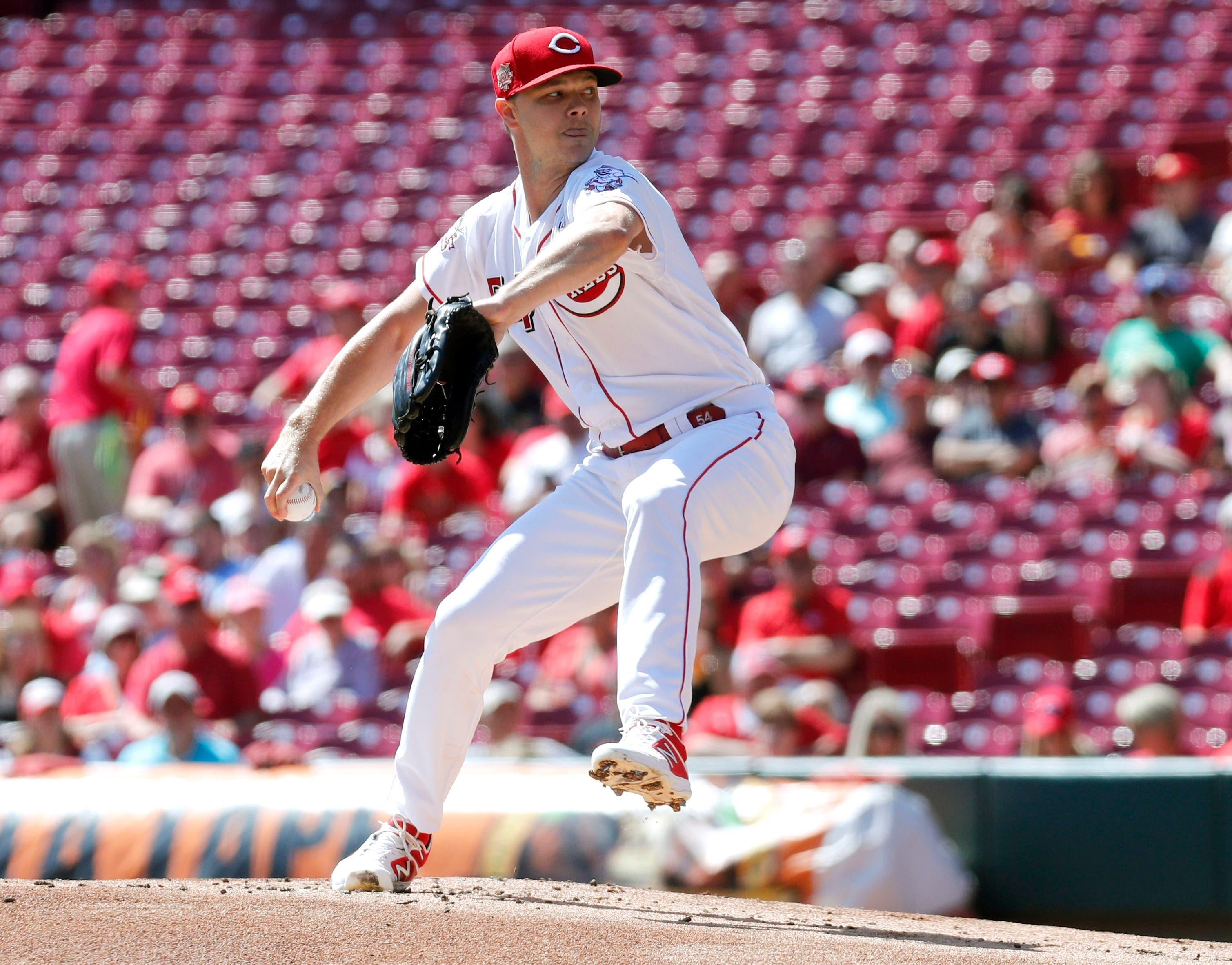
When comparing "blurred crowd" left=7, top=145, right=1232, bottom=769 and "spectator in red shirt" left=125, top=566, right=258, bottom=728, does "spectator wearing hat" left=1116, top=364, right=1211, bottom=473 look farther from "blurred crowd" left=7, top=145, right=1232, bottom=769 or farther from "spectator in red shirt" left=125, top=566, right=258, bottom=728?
"spectator in red shirt" left=125, top=566, right=258, bottom=728

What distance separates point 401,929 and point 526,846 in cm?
186

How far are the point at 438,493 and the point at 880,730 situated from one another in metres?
2.85

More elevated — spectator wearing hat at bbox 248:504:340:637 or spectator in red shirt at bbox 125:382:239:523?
spectator wearing hat at bbox 248:504:340:637

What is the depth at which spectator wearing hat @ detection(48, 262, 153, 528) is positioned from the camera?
873 cm

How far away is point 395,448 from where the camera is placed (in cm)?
827

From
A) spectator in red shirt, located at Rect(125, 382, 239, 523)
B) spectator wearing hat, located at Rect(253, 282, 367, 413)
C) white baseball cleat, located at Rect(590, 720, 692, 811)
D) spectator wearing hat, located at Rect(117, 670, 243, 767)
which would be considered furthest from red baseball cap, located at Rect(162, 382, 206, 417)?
white baseball cleat, located at Rect(590, 720, 692, 811)

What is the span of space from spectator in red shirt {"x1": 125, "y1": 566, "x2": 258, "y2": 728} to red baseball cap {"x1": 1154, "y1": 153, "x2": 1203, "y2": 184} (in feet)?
16.8

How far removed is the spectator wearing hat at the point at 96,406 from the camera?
8734mm

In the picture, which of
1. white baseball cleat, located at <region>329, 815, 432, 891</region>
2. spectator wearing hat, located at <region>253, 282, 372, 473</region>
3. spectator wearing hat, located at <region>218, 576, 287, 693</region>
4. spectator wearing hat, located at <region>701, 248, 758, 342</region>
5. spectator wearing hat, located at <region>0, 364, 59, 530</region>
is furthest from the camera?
spectator wearing hat, located at <region>0, 364, 59, 530</region>

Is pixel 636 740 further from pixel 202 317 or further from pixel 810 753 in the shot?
pixel 202 317

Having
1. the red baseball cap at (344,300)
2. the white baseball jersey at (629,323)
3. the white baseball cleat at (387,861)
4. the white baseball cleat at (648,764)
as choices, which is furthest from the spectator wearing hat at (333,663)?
the white baseball cleat at (648,764)

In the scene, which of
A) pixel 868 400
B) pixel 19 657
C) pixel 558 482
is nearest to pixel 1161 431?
pixel 868 400

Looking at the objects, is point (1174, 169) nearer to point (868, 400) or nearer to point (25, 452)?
point (868, 400)

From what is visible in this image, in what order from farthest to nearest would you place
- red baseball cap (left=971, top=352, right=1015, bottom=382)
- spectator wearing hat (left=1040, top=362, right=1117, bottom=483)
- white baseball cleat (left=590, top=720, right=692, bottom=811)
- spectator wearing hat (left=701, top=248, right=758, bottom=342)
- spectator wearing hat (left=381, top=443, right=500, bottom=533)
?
spectator wearing hat (left=701, top=248, right=758, bottom=342) → spectator wearing hat (left=381, top=443, right=500, bottom=533) → red baseball cap (left=971, top=352, right=1015, bottom=382) → spectator wearing hat (left=1040, top=362, right=1117, bottom=483) → white baseball cleat (left=590, top=720, right=692, bottom=811)
